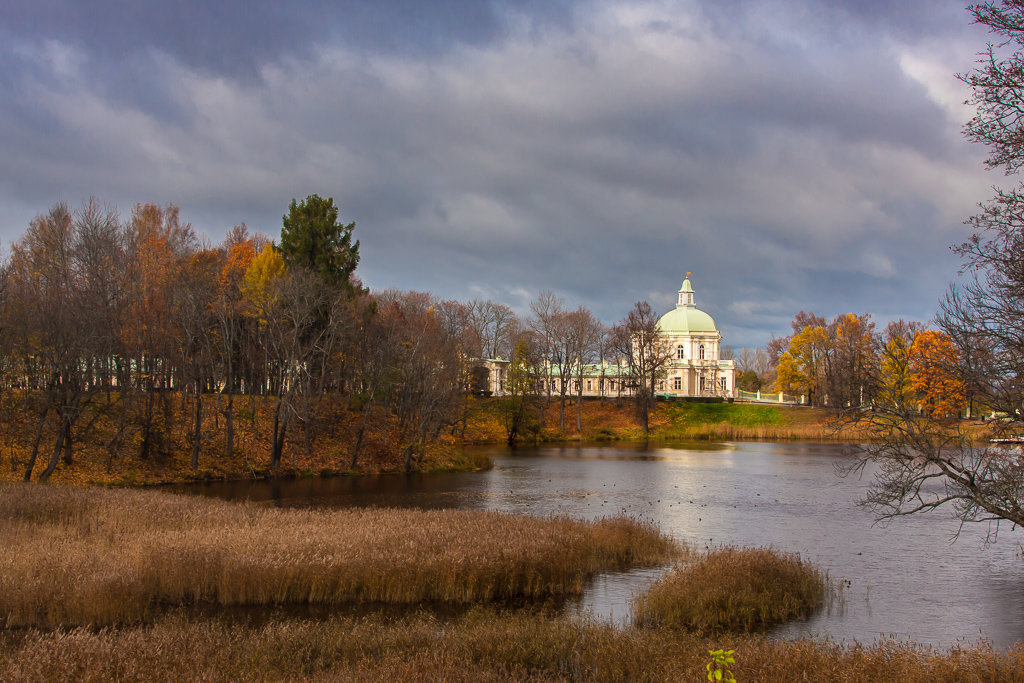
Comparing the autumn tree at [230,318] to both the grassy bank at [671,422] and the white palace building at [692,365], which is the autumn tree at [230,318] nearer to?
the grassy bank at [671,422]

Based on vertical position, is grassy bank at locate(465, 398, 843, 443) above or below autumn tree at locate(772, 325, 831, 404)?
below

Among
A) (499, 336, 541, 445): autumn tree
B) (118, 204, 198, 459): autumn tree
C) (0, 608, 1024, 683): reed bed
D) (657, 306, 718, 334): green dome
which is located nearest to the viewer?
(0, 608, 1024, 683): reed bed

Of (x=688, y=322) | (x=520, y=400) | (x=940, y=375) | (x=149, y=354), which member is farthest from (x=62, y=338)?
(x=688, y=322)

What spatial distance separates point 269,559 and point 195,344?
1355 inches

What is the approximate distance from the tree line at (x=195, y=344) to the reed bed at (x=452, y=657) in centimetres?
2401

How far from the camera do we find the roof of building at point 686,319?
425ft

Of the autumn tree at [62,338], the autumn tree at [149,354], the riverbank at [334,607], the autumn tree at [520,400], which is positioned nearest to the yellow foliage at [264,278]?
the autumn tree at [149,354]

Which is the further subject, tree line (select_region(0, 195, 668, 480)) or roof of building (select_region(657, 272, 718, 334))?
roof of building (select_region(657, 272, 718, 334))

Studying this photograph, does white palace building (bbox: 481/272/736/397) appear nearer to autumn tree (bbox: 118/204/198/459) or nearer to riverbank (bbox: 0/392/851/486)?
riverbank (bbox: 0/392/851/486)

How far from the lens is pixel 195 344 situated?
4672 cm

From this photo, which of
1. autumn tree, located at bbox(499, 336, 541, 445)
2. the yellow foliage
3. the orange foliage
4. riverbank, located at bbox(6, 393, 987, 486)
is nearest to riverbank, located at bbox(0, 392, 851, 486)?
riverbank, located at bbox(6, 393, 987, 486)

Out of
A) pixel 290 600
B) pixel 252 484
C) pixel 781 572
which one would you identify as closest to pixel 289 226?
pixel 252 484

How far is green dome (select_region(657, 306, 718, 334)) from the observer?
129375 mm

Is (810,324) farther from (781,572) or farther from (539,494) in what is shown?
(781,572)
